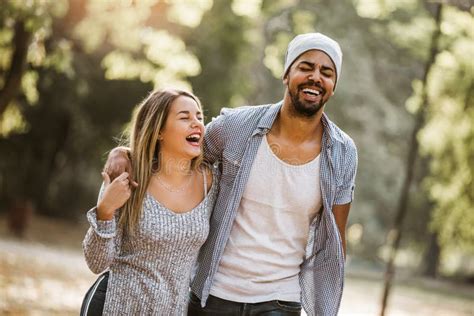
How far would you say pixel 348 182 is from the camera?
15.7 ft

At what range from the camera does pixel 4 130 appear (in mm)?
15594

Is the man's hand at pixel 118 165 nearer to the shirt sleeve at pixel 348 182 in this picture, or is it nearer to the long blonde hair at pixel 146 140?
the long blonde hair at pixel 146 140

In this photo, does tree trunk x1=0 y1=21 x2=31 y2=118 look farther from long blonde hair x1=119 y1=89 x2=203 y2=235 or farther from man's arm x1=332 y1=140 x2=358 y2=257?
man's arm x1=332 y1=140 x2=358 y2=257

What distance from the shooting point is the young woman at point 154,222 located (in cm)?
409

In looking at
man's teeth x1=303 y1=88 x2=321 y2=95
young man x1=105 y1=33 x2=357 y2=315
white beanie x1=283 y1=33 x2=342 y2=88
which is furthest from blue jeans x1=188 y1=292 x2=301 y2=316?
white beanie x1=283 y1=33 x2=342 y2=88

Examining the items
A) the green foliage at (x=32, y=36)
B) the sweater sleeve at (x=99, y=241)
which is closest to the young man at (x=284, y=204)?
the sweater sleeve at (x=99, y=241)

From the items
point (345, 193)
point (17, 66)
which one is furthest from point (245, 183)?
point (17, 66)

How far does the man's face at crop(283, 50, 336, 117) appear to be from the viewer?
4.62 m

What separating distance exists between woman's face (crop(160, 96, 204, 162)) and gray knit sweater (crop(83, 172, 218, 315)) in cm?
34

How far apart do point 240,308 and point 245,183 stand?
0.69 metres

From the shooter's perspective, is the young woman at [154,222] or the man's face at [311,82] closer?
the young woman at [154,222]

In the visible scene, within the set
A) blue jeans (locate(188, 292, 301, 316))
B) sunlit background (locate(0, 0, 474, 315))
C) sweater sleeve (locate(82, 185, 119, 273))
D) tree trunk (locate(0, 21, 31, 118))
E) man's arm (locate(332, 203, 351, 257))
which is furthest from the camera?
sunlit background (locate(0, 0, 474, 315))

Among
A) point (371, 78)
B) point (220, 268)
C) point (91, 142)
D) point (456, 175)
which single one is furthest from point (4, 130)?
point (371, 78)

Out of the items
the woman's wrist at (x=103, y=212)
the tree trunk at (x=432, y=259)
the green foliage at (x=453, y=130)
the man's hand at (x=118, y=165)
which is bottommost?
the woman's wrist at (x=103, y=212)
